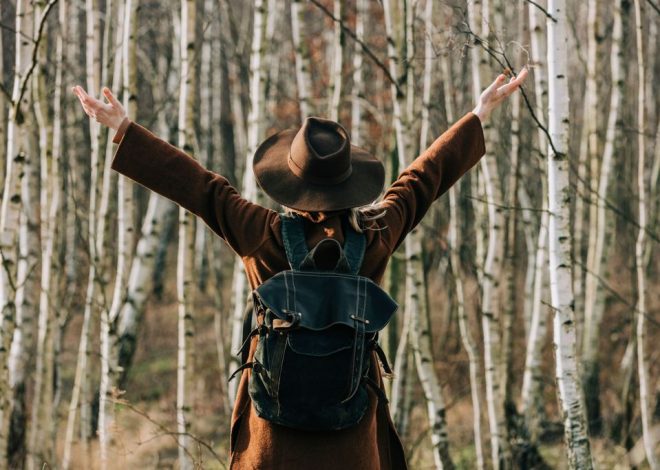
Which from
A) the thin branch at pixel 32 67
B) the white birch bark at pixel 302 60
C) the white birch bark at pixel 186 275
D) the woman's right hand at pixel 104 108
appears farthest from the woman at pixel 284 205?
the white birch bark at pixel 302 60

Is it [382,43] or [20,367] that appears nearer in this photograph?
[20,367]

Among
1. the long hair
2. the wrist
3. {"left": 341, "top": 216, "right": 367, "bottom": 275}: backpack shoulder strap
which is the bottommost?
{"left": 341, "top": 216, "right": 367, "bottom": 275}: backpack shoulder strap

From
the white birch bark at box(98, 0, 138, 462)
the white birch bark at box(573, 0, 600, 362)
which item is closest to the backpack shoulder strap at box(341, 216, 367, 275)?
the white birch bark at box(98, 0, 138, 462)

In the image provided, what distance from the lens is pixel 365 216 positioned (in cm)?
A: 281

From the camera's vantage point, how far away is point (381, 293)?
→ 8.93 feet

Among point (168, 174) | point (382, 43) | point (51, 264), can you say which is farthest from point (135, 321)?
point (382, 43)

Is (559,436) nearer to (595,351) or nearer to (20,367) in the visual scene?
(595,351)

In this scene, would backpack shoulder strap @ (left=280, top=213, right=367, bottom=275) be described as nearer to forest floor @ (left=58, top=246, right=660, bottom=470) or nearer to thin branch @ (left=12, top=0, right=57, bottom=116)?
thin branch @ (left=12, top=0, right=57, bottom=116)

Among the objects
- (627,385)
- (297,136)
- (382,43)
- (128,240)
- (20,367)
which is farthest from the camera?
(382,43)

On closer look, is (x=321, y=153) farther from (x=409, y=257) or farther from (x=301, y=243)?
(x=409, y=257)

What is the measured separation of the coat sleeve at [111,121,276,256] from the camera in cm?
272

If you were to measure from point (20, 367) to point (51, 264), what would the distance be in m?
0.90

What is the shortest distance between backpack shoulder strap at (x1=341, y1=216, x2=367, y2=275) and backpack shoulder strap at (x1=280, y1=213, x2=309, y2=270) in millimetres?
150

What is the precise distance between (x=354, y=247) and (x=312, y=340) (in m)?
0.37
